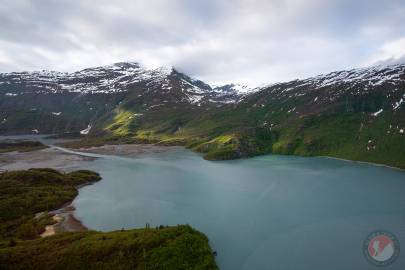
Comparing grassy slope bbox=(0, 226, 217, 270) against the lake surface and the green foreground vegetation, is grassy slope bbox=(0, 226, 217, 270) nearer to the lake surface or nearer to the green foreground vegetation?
the green foreground vegetation

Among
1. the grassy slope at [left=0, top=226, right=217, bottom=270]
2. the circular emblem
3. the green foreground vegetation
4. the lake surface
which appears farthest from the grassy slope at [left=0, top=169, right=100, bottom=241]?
the circular emblem

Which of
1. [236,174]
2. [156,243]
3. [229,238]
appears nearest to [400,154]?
[236,174]

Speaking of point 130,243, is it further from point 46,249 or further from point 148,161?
point 148,161

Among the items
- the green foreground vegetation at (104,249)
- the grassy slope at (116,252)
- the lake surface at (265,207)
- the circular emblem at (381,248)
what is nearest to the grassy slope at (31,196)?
the green foreground vegetation at (104,249)

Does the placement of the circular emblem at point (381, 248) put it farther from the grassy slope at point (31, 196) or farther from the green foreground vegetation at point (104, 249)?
the grassy slope at point (31, 196)

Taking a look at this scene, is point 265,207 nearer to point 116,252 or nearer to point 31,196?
point 116,252
